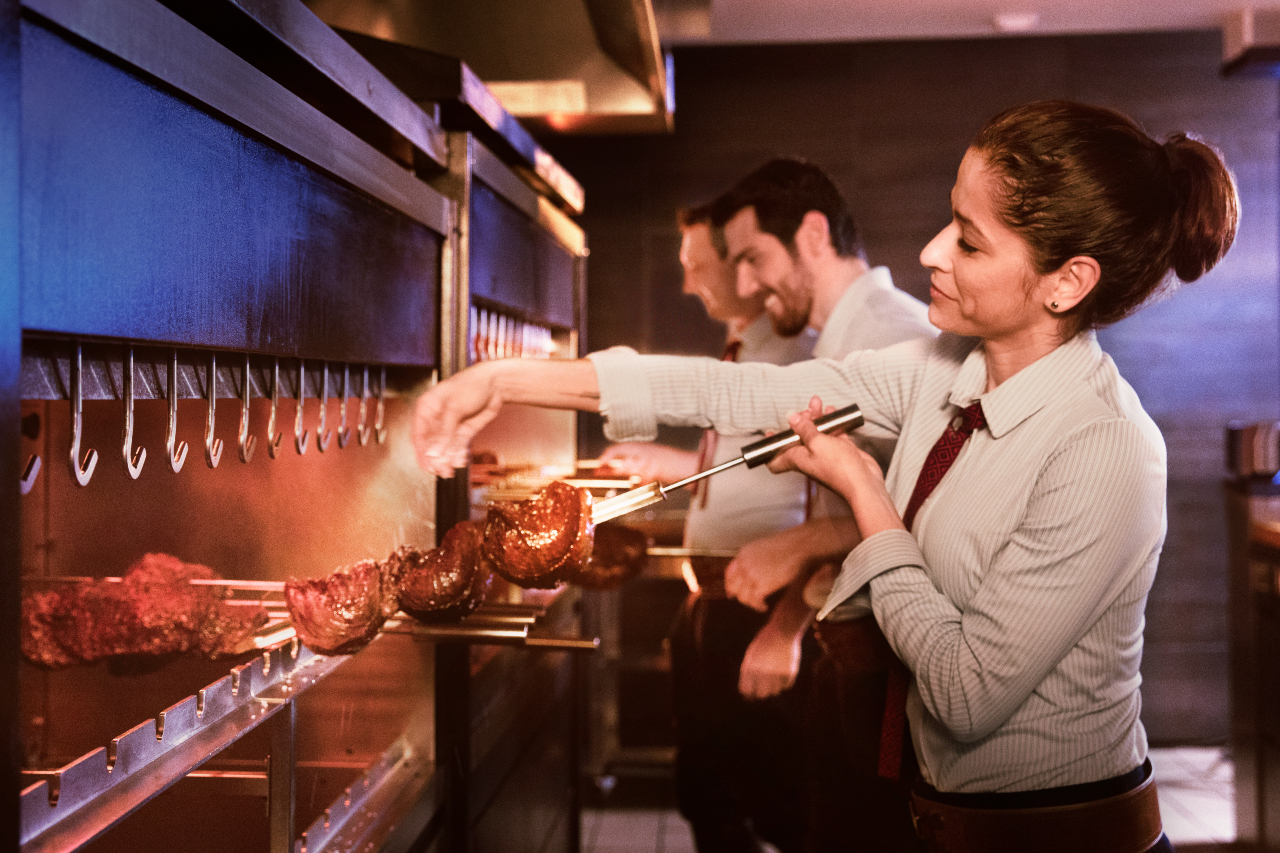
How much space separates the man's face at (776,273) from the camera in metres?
1.82

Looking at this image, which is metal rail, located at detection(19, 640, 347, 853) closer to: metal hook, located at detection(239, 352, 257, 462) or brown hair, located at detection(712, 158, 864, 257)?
metal hook, located at detection(239, 352, 257, 462)

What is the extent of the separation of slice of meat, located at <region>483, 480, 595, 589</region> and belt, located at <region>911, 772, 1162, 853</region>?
1.70 ft

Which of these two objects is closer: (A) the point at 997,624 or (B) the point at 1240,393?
(A) the point at 997,624

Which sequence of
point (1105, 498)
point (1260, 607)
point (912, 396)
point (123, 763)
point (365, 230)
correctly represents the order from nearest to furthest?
point (123, 763) < point (1105, 498) < point (365, 230) < point (912, 396) < point (1260, 607)

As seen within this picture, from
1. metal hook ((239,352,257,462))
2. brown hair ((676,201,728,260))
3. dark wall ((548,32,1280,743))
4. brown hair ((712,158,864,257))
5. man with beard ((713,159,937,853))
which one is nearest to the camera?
metal hook ((239,352,257,462))

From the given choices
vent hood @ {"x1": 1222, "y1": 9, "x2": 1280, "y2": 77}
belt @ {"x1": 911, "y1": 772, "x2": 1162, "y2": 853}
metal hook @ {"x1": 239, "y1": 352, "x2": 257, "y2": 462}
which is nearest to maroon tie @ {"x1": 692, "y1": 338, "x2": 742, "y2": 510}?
belt @ {"x1": 911, "y1": 772, "x2": 1162, "y2": 853}

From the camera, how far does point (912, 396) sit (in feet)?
4.01

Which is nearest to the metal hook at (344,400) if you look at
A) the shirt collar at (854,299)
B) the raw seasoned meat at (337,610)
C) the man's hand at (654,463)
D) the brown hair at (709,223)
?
the raw seasoned meat at (337,610)

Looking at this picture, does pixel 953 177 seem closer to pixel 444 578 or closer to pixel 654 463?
pixel 654 463

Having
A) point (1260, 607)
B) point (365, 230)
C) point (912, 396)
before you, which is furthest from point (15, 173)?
point (1260, 607)

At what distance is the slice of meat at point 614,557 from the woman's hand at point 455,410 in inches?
24.4

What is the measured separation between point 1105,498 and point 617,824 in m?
2.50

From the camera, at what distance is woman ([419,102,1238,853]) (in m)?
0.91

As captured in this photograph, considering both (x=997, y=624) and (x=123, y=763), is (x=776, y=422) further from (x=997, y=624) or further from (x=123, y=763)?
(x=123, y=763)
